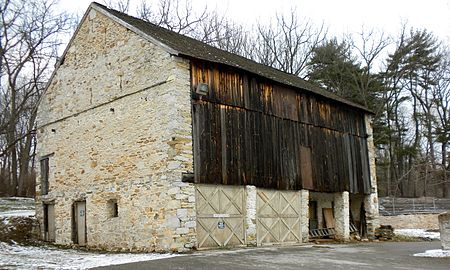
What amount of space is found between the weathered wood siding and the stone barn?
46 millimetres

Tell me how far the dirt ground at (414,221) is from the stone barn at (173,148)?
10.6 m

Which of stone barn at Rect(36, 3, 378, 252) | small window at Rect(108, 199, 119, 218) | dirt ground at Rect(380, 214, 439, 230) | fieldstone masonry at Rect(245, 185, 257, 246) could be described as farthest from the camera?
dirt ground at Rect(380, 214, 439, 230)

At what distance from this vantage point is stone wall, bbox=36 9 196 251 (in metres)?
15.7

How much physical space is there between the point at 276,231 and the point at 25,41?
61.7 ft

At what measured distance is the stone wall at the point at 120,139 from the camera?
15.7 m

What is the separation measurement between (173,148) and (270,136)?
4741 mm

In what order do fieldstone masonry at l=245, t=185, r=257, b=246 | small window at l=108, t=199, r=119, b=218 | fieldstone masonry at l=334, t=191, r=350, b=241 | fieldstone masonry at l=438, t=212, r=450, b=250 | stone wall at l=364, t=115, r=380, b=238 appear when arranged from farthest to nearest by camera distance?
stone wall at l=364, t=115, r=380, b=238
fieldstone masonry at l=334, t=191, r=350, b=241
small window at l=108, t=199, r=119, b=218
fieldstone masonry at l=245, t=185, r=257, b=246
fieldstone masonry at l=438, t=212, r=450, b=250

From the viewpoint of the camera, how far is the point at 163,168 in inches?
623

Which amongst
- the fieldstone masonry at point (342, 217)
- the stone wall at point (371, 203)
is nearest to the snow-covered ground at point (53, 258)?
the fieldstone masonry at point (342, 217)

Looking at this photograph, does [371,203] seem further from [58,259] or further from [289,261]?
[58,259]

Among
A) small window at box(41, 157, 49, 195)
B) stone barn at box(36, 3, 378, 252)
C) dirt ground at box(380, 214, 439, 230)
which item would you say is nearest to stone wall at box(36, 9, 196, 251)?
stone barn at box(36, 3, 378, 252)

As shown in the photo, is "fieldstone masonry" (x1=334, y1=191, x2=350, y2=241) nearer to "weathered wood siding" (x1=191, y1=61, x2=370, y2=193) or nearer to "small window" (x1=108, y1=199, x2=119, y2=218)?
"weathered wood siding" (x1=191, y1=61, x2=370, y2=193)

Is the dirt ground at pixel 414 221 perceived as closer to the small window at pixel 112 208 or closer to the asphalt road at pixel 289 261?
the asphalt road at pixel 289 261

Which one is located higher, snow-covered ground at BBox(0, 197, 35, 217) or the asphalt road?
snow-covered ground at BBox(0, 197, 35, 217)
